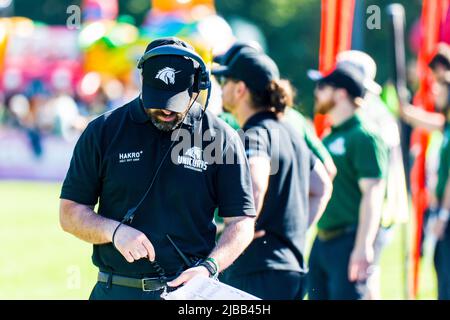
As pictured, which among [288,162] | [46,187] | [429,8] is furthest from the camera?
[46,187]

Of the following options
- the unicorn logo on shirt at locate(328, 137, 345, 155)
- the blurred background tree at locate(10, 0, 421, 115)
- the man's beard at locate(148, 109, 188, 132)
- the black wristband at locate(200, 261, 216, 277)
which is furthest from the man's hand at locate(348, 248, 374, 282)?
the blurred background tree at locate(10, 0, 421, 115)

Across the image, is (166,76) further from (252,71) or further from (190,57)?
(252,71)

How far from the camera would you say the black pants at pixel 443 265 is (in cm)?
721

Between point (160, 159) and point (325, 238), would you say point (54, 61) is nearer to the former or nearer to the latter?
point (325, 238)

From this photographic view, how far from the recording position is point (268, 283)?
17.8 ft

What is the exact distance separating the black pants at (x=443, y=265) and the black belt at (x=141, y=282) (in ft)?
11.7

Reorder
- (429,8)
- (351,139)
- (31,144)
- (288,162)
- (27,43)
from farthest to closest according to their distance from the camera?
(27,43)
(31,144)
(429,8)
(351,139)
(288,162)

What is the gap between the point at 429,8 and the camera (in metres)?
9.28

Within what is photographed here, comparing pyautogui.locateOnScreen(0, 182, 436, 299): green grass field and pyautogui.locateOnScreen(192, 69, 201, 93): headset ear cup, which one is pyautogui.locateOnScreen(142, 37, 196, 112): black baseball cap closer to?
pyautogui.locateOnScreen(192, 69, 201, 93): headset ear cup

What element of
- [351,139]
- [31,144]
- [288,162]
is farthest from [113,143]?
[31,144]

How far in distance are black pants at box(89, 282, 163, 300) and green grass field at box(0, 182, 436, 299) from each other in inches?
164

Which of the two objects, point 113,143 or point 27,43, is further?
point 27,43

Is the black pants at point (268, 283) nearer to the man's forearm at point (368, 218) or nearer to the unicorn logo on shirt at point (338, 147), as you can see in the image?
the man's forearm at point (368, 218)
